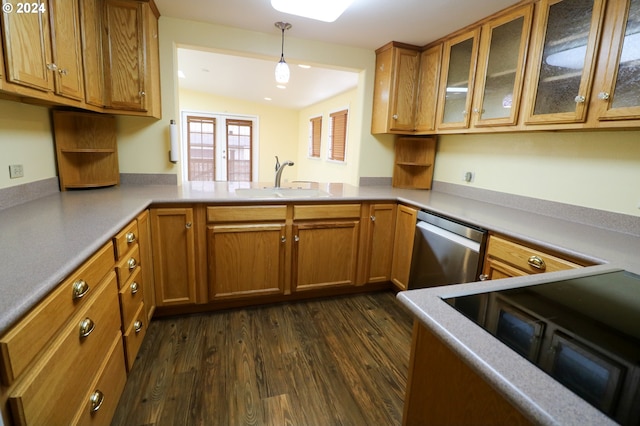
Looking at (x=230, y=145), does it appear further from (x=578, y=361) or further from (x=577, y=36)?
(x=578, y=361)

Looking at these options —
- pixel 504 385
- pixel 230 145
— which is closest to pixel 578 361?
pixel 504 385

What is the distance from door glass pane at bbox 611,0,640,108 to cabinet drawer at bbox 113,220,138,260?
2.37 metres

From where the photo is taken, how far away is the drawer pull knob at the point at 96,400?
1.10 m

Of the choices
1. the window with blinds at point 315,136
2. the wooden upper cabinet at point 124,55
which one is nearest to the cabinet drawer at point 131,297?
the wooden upper cabinet at point 124,55

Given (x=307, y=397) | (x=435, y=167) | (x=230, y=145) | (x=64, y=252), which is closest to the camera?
(x=64, y=252)

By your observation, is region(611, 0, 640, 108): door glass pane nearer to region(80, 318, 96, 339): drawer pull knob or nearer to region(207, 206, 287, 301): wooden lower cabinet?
region(207, 206, 287, 301): wooden lower cabinet

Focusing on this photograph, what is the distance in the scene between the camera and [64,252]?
3.37ft

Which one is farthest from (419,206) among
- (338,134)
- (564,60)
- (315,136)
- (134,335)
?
(315,136)

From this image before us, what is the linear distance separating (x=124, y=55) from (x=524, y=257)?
8.90ft

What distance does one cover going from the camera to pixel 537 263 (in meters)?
1.47

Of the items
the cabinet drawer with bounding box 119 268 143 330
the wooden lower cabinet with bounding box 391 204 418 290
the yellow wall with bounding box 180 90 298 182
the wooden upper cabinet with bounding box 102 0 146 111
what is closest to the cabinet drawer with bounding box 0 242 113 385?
the cabinet drawer with bounding box 119 268 143 330

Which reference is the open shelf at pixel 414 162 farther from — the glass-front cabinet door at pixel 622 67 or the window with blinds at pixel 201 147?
the window with blinds at pixel 201 147

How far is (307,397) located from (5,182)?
73.7 inches

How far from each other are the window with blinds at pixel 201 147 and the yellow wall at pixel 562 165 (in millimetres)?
5803
